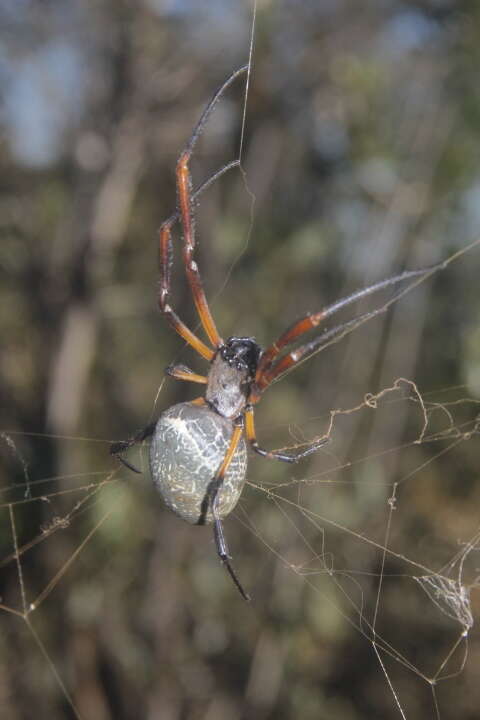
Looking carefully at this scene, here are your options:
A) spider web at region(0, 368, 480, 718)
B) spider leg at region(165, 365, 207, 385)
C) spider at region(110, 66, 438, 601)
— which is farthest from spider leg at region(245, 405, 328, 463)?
spider web at region(0, 368, 480, 718)

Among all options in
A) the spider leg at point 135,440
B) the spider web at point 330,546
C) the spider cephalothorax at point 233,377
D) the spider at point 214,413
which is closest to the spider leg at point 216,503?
the spider at point 214,413

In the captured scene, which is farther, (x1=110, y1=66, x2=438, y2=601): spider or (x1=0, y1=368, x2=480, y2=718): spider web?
(x1=0, y1=368, x2=480, y2=718): spider web

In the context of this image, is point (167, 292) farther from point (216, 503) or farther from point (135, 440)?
point (216, 503)

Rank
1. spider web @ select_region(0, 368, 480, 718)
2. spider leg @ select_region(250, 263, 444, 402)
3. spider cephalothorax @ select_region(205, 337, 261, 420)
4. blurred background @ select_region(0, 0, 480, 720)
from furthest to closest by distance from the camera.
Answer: blurred background @ select_region(0, 0, 480, 720) → spider web @ select_region(0, 368, 480, 718) → spider cephalothorax @ select_region(205, 337, 261, 420) → spider leg @ select_region(250, 263, 444, 402)

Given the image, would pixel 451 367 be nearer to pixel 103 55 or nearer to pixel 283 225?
pixel 283 225

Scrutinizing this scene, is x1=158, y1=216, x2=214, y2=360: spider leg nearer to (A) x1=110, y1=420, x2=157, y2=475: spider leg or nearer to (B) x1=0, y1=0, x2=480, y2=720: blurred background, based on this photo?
(A) x1=110, y1=420, x2=157, y2=475: spider leg

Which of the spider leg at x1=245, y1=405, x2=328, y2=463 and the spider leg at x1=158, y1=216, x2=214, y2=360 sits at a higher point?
the spider leg at x1=158, y1=216, x2=214, y2=360

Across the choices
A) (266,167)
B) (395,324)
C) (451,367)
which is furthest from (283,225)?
(451,367)

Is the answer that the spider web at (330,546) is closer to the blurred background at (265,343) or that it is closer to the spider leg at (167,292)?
the blurred background at (265,343)

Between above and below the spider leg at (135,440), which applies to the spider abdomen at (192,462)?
above
